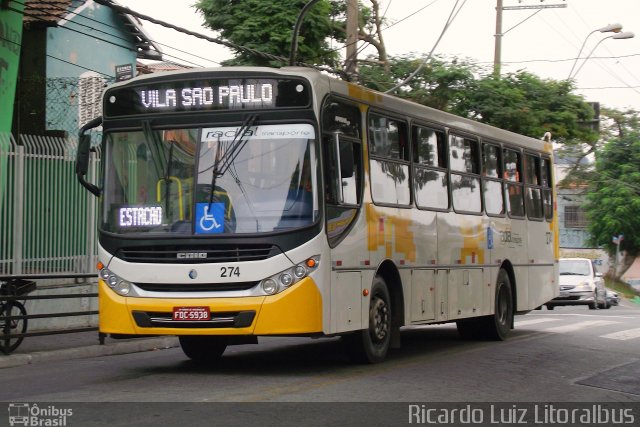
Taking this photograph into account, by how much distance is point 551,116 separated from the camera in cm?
2948

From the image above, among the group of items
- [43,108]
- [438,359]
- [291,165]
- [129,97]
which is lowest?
[438,359]

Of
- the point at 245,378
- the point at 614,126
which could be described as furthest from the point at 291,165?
the point at 614,126

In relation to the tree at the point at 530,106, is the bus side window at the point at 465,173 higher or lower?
lower

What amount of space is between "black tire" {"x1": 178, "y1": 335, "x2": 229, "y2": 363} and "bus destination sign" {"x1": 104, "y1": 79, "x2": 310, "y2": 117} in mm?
2949

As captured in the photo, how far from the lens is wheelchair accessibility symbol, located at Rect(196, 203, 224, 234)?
1061 centimetres

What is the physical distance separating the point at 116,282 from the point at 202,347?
6.46ft

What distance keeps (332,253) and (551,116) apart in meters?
20.0

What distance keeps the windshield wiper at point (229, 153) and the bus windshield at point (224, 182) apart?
0.01 m

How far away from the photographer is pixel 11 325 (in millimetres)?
13055

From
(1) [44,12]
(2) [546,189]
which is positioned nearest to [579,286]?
(2) [546,189]

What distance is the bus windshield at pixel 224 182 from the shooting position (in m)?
10.6

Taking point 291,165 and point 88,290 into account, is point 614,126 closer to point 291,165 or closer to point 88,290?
point 88,290

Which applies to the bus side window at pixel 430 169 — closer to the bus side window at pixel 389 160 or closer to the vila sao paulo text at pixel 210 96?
the bus side window at pixel 389 160

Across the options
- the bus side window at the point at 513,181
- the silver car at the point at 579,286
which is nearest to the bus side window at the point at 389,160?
the bus side window at the point at 513,181
